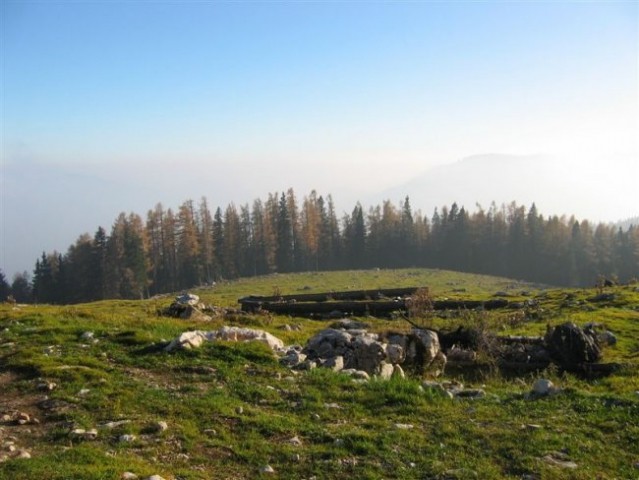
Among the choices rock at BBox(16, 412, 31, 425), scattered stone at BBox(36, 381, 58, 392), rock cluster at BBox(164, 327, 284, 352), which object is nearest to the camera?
rock at BBox(16, 412, 31, 425)

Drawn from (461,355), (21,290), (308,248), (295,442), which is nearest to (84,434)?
(295,442)

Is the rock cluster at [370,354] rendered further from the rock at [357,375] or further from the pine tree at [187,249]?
the pine tree at [187,249]

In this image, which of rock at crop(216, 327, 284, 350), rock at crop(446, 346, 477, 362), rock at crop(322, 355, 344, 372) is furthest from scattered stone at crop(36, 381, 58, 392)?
rock at crop(446, 346, 477, 362)

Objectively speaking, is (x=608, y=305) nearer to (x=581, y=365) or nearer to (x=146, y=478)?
(x=581, y=365)

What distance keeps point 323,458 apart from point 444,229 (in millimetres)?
130065

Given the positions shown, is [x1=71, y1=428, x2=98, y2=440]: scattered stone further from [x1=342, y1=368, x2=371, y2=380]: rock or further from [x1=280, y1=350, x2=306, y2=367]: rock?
[x1=342, y1=368, x2=371, y2=380]: rock

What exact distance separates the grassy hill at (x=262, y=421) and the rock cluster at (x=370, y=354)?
1.24 m

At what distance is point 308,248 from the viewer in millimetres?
128375

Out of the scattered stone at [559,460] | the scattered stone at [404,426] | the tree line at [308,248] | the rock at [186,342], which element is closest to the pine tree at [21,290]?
the tree line at [308,248]

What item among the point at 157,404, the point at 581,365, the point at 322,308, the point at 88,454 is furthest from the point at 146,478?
the point at 322,308

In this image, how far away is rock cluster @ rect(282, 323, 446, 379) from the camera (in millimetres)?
16109

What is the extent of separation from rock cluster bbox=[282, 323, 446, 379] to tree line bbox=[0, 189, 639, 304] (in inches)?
3501

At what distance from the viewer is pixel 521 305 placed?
39938 mm

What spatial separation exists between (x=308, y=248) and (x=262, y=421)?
11736 centimetres
